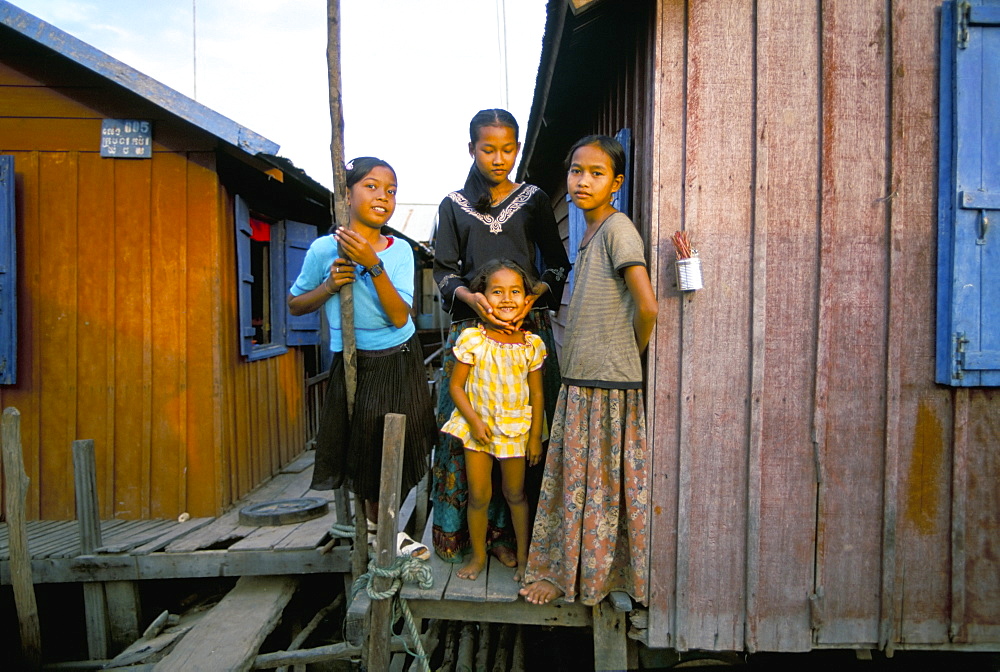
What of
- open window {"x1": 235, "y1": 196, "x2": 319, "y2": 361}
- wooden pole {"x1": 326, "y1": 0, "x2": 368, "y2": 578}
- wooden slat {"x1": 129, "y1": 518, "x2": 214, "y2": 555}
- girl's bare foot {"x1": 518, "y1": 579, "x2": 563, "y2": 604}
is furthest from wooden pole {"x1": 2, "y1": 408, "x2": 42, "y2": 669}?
girl's bare foot {"x1": 518, "y1": 579, "x2": 563, "y2": 604}

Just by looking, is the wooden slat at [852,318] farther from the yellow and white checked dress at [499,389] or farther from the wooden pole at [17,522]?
the wooden pole at [17,522]

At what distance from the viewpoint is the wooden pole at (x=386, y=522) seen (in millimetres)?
2576

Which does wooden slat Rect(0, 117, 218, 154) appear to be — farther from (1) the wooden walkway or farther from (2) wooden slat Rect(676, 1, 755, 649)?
(2) wooden slat Rect(676, 1, 755, 649)

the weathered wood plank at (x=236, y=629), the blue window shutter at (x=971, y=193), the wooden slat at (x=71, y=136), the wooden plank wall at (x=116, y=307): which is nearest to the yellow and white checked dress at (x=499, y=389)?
the blue window shutter at (x=971, y=193)

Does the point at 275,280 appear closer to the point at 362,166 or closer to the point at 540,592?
the point at 362,166

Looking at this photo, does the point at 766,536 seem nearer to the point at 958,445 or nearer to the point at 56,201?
→ the point at 958,445

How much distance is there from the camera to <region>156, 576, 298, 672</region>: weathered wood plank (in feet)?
11.5

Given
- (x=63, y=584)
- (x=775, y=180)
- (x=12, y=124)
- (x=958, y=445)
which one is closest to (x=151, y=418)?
(x=63, y=584)

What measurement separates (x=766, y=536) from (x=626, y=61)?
2465mm

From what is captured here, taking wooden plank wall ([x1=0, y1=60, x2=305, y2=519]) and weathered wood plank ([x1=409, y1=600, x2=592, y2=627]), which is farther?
wooden plank wall ([x1=0, y1=60, x2=305, y2=519])

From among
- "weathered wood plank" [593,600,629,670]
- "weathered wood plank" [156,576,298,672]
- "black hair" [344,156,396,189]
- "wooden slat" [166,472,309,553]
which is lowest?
"weathered wood plank" [156,576,298,672]

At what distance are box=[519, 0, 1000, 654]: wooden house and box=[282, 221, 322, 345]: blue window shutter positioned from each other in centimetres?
516

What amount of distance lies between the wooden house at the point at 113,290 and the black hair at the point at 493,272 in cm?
295

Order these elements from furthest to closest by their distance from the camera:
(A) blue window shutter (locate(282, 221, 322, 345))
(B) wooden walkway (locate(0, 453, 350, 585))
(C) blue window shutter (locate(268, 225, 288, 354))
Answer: (A) blue window shutter (locate(282, 221, 322, 345))
(C) blue window shutter (locate(268, 225, 288, 354))
(B) wooden walkway (locate(0, 453, 350, 585))
